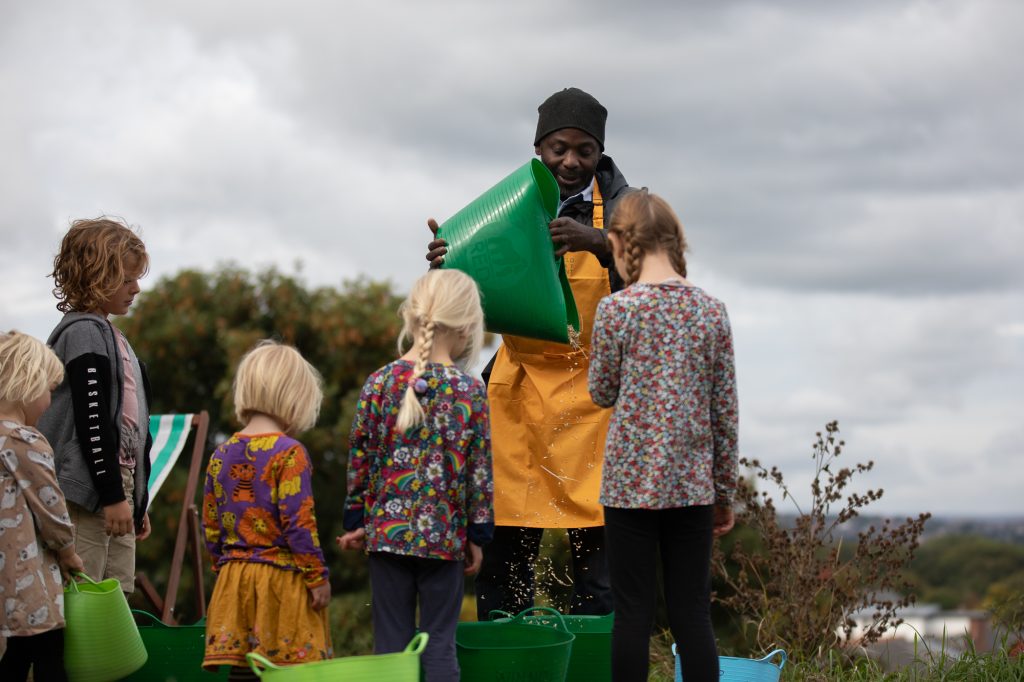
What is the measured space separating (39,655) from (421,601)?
39.1 inches

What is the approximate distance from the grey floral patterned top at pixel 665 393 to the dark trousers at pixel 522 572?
0.84m

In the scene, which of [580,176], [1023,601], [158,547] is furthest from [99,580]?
[158,547]

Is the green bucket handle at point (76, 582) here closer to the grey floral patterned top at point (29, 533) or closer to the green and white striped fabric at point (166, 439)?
the grey floral patterned top at point (29, 533)

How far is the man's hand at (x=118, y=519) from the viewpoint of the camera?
10.2ft

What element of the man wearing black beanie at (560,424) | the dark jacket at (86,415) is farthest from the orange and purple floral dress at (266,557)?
the man wearing black beanie at (560,424)

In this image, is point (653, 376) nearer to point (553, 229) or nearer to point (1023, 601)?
point (553, 229)

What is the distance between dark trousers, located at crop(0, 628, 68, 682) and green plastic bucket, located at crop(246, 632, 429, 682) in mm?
725

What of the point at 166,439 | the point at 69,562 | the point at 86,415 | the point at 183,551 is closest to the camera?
the point at 69,562

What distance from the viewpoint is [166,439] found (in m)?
5.47

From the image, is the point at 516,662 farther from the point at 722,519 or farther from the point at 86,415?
the point at 86,415

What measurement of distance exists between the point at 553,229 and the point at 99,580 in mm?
1614

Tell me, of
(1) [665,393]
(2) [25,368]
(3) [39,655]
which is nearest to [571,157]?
(1) [665,393]

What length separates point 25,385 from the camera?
2873 millimetres

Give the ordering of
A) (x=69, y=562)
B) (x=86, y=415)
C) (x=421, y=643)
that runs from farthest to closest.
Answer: (x=86, y=415)
(x=69, y=562)
(x=421, y=643)
